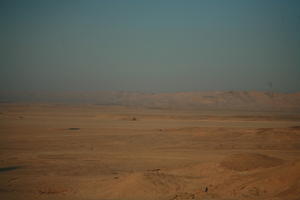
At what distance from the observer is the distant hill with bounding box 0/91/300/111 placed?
117062 mm

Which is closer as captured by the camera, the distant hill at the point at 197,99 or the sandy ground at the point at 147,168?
the sandy ground at the point at 147,168

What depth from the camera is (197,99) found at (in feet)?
447

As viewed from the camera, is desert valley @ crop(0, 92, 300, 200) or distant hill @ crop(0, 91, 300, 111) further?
distant hill @ crop(0, 91, 300, 111)

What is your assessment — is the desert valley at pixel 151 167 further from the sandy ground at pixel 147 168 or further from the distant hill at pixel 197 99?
the distant hill at pixel 197 99

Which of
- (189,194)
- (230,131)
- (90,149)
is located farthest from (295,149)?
(189,194)

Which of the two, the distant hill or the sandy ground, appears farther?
the distant hill

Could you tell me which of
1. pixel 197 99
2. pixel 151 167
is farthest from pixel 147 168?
pixel 197 99

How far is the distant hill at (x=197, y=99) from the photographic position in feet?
384

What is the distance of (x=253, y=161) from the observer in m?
14.4

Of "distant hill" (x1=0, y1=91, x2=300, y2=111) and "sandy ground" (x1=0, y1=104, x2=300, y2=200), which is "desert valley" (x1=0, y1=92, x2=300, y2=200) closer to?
"sandy ground" (x1=0, y1=104, x2=300, y2=200)

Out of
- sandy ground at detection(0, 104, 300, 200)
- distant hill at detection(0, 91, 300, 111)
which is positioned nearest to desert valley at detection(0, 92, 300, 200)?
sandy ground at detection(0, 104, 300, 200)

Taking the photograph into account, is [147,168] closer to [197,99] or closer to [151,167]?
[151,167]

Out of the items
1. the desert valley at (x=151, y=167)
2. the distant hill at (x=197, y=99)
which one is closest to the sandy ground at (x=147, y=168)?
the desert valley at (x=151, y=167)

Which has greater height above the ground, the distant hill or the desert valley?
the distant hill
